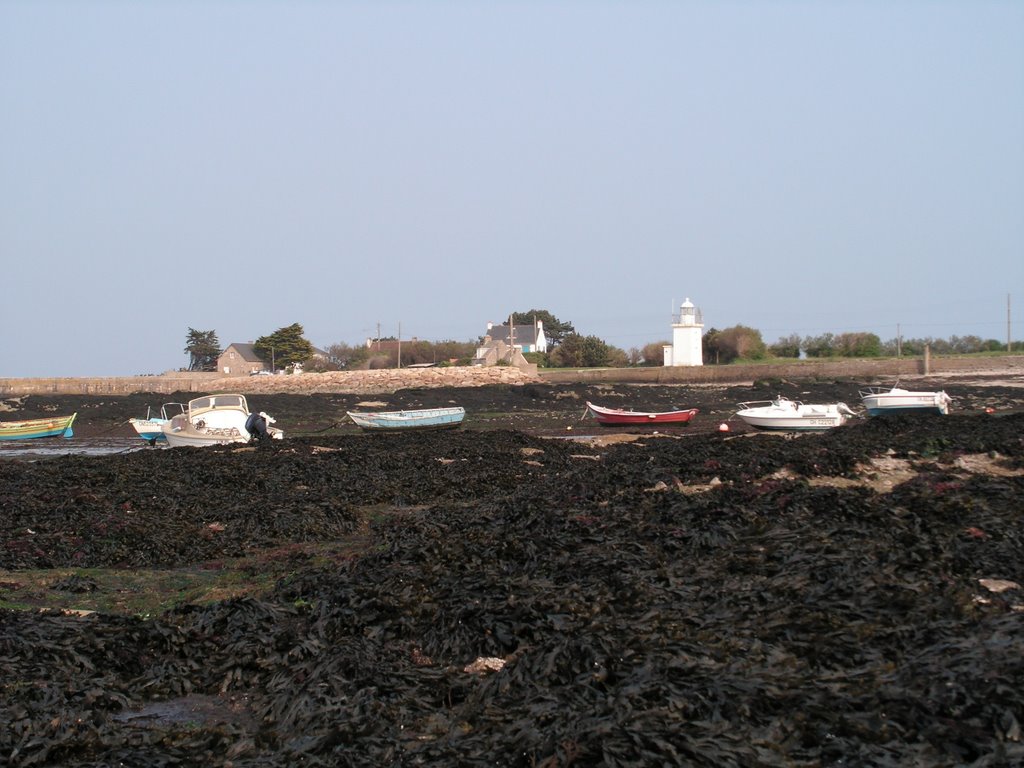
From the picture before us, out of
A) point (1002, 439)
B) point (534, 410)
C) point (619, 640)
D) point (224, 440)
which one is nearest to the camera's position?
point (619, 640)

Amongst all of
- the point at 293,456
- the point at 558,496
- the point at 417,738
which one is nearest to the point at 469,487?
the point at 558,496

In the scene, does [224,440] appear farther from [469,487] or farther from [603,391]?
[603,391]

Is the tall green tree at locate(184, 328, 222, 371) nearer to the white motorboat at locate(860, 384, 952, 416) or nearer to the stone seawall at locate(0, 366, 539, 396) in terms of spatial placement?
the stone seawall at locate(0, 366, 539, 396)

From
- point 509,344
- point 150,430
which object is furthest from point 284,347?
point 150,430

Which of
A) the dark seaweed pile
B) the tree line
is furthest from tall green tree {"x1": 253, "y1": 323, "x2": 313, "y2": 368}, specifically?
the dark seaweed pile

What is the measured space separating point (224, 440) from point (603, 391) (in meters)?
28.4

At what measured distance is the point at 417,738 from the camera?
213 inches

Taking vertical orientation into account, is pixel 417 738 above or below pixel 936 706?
below

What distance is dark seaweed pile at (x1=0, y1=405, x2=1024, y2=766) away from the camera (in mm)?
4891

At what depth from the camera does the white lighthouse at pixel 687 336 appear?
65.6 meters

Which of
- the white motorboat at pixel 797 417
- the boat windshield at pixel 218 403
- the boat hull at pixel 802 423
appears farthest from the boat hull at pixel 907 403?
the boat windshield at pixel 218 403

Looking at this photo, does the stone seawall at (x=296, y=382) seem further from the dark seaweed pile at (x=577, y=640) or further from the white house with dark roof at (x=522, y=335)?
the dark seaweed pile at (x=577, y=640)

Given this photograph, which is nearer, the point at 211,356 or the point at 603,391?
the point at 603,391

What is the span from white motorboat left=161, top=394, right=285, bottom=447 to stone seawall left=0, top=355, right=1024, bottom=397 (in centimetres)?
3130
